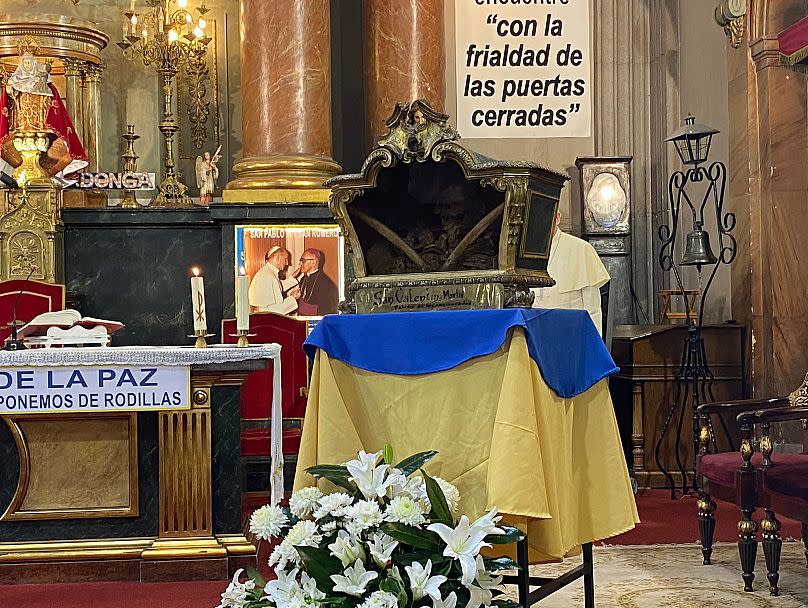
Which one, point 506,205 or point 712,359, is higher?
point 506,205

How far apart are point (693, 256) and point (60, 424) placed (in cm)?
435

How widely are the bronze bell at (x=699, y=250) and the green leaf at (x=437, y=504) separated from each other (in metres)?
5.09

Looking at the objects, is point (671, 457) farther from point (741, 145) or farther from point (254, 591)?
point (254, 591)

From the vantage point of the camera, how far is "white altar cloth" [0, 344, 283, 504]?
17.3 ft

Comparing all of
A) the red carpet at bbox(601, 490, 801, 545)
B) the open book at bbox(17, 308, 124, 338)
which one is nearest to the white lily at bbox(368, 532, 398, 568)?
the open book at bbox(17, 308, 124, 338)

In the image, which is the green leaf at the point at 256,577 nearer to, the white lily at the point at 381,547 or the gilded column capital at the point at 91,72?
the white lily at the point at 381,547

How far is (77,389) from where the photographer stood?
207 inches

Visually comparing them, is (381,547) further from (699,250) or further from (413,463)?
(699,250)

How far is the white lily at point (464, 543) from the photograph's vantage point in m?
3.02

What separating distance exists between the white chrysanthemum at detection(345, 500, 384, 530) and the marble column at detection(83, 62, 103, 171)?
832cm

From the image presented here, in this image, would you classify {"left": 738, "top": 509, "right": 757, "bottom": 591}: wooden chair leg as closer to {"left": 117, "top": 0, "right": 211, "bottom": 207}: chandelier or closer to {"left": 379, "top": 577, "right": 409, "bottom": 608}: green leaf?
{"left": 379, "top": 577, "right": 409, "bottom": 608}: green leaf

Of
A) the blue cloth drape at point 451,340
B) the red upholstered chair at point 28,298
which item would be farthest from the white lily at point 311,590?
the red upholstered chair at point 28,298

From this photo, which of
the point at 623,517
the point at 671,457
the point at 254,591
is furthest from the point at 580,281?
the point at 254,591

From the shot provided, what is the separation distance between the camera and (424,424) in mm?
3836
